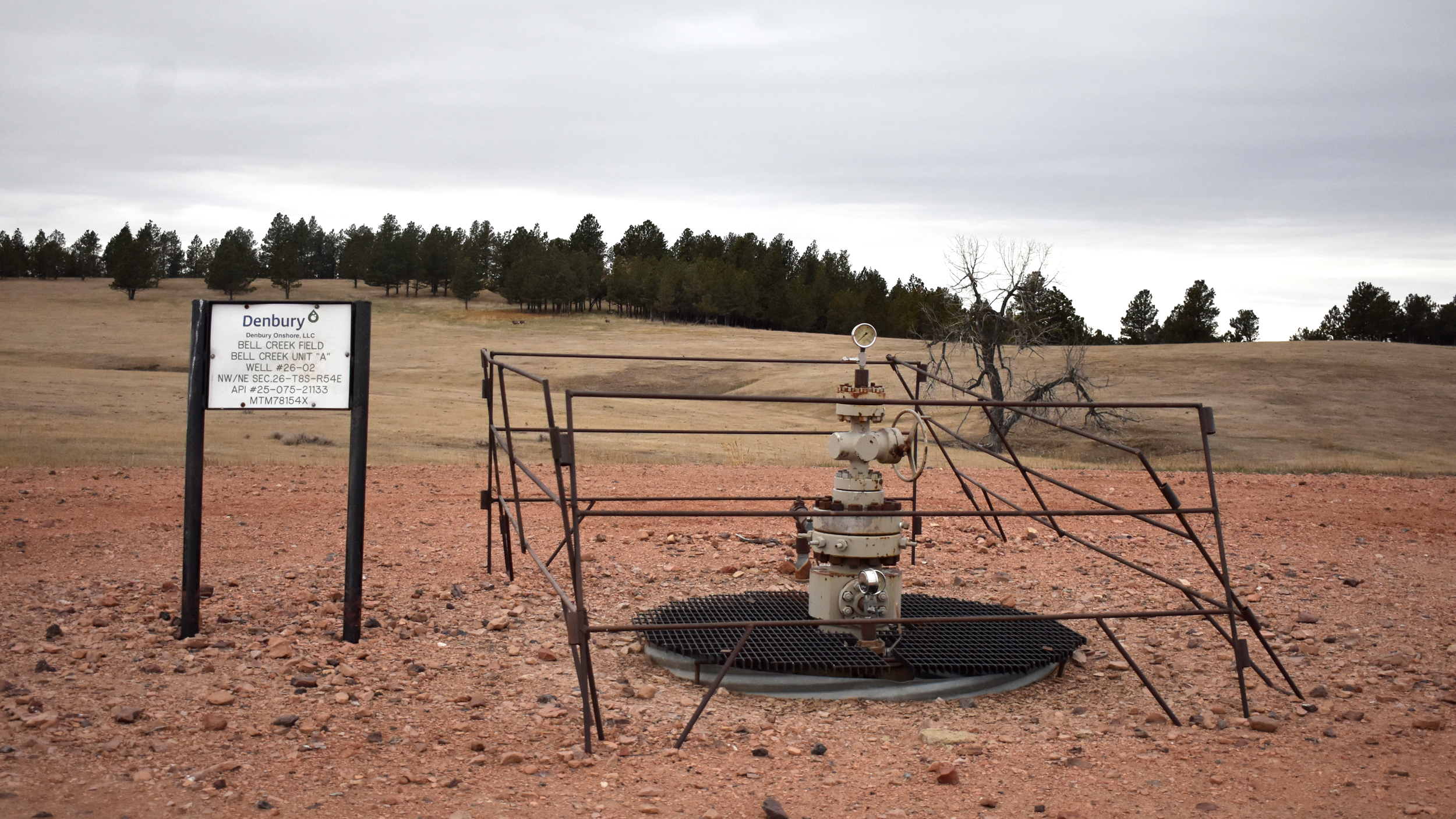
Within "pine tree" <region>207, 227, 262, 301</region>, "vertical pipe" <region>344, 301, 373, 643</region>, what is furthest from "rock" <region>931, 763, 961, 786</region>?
"pine tree" <region>207, 227, 262, 301</region>

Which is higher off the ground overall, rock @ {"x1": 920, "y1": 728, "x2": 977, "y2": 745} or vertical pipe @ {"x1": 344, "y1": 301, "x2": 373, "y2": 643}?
vertical pipe @ {"x1": 344, "y1": 301, "x2": 373, "y2": 643}

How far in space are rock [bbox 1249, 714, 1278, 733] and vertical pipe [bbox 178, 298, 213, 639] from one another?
5121 millimetres

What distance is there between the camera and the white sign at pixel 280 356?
229 inches

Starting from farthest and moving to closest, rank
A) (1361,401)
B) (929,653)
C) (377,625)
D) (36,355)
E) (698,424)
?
(36,355) → (1361,401) → (698,424) → (377,625) → (929,653)

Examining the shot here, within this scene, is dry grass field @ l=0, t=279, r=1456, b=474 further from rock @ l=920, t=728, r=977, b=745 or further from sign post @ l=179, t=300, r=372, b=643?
rock @ l=920, t=728, r=977, b=745

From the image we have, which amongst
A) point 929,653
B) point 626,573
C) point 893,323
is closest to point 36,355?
point 626,573

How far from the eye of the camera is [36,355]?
43.7 meters

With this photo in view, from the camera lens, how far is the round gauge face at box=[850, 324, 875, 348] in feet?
18.7

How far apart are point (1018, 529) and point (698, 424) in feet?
51.9

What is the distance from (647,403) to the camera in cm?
3344

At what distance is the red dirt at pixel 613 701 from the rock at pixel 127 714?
9 centimetres

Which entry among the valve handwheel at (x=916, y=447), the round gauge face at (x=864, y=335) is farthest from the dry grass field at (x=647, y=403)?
the valve handwheel at (x=916, y=447)

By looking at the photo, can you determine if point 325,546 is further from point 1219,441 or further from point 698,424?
point 1219,441

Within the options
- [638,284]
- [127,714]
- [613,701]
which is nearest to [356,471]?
[127,714]
